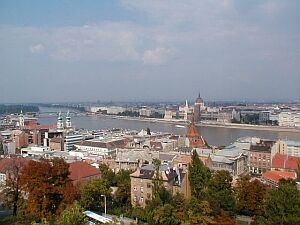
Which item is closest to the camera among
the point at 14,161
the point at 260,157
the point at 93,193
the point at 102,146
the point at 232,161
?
the point at 93,193

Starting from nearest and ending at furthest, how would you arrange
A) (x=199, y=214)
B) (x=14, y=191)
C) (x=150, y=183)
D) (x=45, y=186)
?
(x=199, y=214) < (x=45, y=186) < (x=14, y=191) < (x=150, y=183)

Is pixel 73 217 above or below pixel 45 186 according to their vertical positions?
above

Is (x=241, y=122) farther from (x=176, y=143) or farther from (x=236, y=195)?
(x=236, y=195)

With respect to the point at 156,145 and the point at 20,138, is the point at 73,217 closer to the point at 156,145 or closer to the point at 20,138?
the point at 156,145

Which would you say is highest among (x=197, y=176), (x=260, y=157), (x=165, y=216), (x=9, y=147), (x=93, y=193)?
(x=197, y=176)

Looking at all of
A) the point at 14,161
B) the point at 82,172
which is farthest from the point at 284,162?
the point at 14,161

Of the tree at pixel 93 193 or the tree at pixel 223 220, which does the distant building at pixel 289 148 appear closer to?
the tree at pixel 93 193

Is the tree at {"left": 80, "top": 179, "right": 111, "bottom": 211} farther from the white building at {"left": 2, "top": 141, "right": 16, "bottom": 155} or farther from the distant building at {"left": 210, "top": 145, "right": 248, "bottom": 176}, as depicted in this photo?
the white building at {"left": 2, "top": 141, "right": 16, "bottom": 155}


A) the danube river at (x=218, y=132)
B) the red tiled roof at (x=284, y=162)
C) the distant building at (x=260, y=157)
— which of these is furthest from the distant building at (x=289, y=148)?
the danube river at (x=218, y=132)
